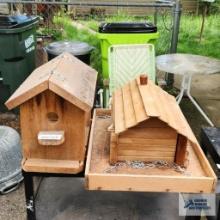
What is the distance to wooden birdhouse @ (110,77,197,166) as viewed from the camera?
185 cm

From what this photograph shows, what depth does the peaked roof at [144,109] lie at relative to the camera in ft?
6.04

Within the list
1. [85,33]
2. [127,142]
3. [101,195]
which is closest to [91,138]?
[127,142]

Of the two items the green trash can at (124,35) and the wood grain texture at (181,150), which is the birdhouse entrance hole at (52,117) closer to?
the wood grain texture at (181,150)

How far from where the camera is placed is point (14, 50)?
4.00m

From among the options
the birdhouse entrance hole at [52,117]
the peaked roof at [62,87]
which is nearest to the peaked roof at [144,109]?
the peaked roof at [62,87]

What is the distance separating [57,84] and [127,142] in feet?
1.69

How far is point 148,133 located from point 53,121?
0.56 meters

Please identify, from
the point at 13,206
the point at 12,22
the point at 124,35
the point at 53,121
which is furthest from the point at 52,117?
the point at 12,22

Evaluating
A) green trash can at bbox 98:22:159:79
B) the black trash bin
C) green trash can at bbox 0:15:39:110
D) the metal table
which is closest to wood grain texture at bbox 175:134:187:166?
the metal table

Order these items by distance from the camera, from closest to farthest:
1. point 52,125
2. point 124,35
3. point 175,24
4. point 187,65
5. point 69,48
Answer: point 52,125, point 187,65, point 124,35, point 69,48, point 175,24

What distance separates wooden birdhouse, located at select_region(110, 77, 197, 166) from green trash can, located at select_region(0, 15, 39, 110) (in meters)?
2.35

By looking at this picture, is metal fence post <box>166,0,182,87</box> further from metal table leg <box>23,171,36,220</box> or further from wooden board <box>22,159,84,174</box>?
metal table leg <box>23,171,36,220</box>

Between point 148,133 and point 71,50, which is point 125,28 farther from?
point 148,133

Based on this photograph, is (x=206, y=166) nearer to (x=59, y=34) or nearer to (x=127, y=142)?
(x=127, y=142)
